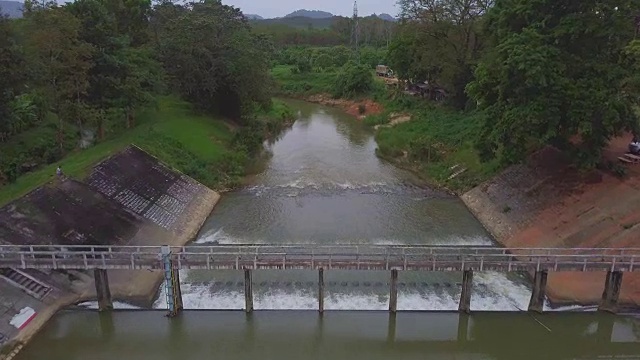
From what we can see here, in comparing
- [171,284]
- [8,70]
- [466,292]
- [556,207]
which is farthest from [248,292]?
[8,70]

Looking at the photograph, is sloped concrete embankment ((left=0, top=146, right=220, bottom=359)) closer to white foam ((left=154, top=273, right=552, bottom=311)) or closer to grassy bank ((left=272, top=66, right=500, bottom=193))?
white foam ((left=154, top=273, right=552, bottom=311))

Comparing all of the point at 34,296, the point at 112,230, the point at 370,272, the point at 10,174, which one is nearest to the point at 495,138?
the point at 370,272

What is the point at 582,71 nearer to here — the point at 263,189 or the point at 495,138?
the point at 495,138

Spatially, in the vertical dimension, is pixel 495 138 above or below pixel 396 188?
above

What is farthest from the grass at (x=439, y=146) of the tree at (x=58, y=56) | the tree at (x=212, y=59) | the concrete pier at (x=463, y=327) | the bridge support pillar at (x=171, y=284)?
the tree at (x=58, y=56)

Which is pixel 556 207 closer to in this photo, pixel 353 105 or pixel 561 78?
pixel 561 78

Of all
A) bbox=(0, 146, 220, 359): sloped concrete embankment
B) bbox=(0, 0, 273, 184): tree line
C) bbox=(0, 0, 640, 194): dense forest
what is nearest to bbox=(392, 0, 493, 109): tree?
bbox=(0, 0, 640, 194): dense forest
